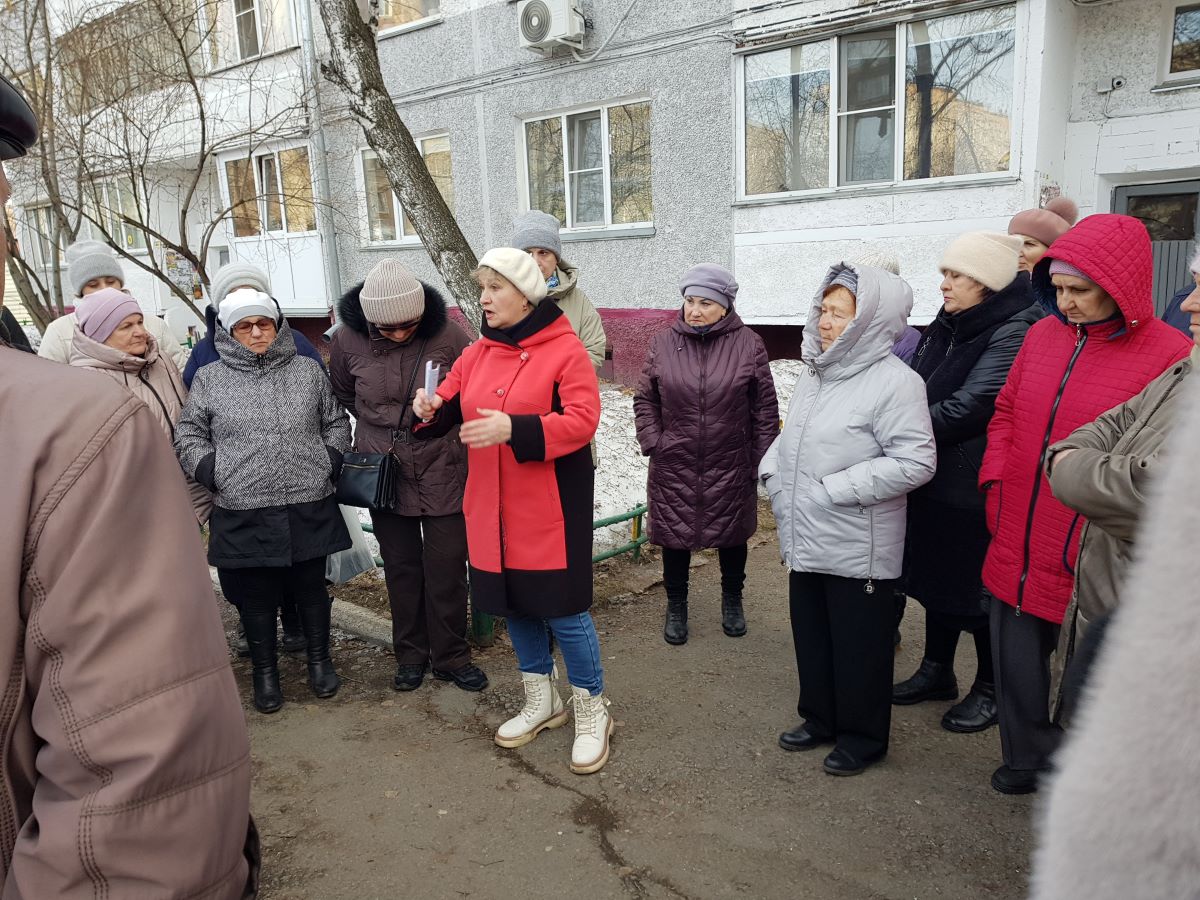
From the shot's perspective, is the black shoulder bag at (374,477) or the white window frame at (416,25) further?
the white window frame at (416,25)

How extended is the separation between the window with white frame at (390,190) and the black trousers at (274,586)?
9.10 meters

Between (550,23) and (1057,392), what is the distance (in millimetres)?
8887

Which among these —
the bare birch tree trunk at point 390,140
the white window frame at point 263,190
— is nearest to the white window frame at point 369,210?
the white window frame at point 263,190

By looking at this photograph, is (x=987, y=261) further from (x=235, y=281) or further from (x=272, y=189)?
(x=272, y=189)

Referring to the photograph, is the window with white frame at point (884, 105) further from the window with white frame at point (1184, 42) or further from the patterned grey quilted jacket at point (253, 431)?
the patterned grey quilted jacket at point (253, 431)

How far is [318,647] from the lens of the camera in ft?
13.2

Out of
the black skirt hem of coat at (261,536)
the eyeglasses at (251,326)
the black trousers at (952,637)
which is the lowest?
the black trousers at (952,637)

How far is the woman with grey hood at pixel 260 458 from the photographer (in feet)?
12.1

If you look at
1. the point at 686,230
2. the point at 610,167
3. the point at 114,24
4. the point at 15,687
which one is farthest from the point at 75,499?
the point at 610,167

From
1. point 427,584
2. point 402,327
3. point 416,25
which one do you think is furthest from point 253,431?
point 416,25

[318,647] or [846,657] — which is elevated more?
[846,657]

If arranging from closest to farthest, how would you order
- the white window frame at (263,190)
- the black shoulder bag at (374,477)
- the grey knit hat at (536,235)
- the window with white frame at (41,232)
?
the black shoulder bag at (374,477), the grey knit hat at (536,235), the window with white frame at (41,232), the white window frame at (263,190)

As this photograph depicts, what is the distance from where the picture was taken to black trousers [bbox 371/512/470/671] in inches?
155

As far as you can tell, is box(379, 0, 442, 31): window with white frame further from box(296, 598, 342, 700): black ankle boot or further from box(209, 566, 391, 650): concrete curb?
box(296, 598, 342, 700): black ankle boot
